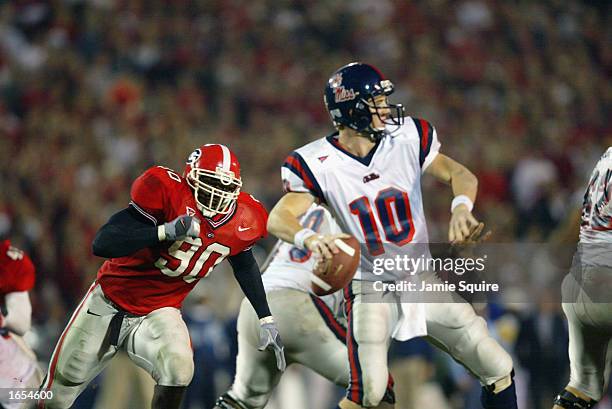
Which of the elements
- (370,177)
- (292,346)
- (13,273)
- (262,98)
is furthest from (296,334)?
(262,98)

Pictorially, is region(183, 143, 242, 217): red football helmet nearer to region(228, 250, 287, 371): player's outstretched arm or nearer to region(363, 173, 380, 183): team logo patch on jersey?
region(228, 250, 287, 371): player's outstretched arm

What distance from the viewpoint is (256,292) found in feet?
14.1

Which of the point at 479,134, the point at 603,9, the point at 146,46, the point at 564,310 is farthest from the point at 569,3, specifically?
the point at 564,310

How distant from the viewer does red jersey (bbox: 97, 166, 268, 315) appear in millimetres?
4082

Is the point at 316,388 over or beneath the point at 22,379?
beneath

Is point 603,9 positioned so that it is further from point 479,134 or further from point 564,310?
point 564,310

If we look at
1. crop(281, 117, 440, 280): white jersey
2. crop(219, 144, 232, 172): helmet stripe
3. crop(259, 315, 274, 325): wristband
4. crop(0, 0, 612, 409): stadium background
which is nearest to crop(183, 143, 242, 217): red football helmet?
crop(219, 144, 232, 172): helmet stripe

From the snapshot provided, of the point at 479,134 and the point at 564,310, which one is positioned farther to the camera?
the point at 479,134

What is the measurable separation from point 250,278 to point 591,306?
1561 millimetres

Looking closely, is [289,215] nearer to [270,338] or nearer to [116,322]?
[270,338]

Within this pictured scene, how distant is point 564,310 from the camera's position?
4492mm

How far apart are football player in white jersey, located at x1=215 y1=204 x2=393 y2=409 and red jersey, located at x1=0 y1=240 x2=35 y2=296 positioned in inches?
43.8

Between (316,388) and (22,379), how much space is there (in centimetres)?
231

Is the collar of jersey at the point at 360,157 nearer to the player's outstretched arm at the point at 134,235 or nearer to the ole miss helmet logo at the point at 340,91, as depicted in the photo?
the ole miss helmet logo at the point at 340,91
